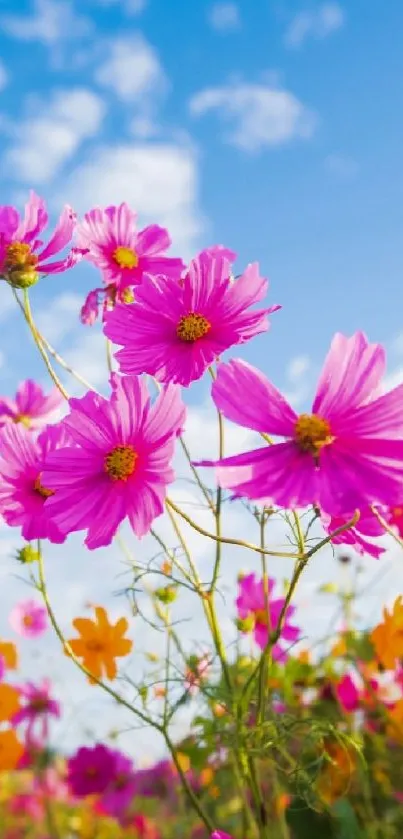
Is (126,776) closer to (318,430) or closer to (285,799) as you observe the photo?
(285,799)

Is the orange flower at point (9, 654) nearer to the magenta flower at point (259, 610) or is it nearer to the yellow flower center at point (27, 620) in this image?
the yellow flower center at point (27, 620)

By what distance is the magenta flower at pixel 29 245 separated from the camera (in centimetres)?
81

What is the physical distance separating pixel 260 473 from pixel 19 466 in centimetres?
27

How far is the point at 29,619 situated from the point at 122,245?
65.3 inches

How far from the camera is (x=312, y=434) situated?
543 millimetres

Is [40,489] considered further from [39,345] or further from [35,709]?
[35,709]

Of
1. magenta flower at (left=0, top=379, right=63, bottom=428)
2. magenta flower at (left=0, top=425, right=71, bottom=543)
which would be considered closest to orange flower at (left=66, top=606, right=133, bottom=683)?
magenta flower at (left=0, top=379, right=63, bottom=428)

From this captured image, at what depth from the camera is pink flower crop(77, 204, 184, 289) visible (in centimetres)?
88

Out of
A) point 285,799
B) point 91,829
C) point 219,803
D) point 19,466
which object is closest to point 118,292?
point 19,466

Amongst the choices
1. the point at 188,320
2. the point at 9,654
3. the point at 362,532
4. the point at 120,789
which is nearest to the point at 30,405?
the point at 188,320

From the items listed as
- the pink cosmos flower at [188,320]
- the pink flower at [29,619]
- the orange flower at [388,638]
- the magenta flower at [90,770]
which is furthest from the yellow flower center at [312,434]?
the pink flower at [29,619]

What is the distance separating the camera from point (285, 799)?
1807 millimetres

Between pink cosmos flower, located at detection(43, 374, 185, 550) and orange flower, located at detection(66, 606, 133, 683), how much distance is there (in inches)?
20.8

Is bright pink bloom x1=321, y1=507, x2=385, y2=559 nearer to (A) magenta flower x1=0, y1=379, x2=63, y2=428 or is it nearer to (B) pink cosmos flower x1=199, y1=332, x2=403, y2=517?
(B) pink cosmos flower x1=199, y1=332, x2=403, y2=517
